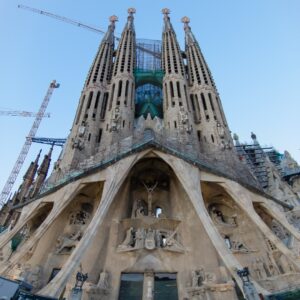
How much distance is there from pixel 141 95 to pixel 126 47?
5904 millimetres

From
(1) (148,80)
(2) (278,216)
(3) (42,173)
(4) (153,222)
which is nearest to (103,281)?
(4) (153,222)

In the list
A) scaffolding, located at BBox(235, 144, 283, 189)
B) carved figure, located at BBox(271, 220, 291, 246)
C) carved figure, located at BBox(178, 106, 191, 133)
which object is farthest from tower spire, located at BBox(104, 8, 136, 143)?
carved figure, located at BBox(271, 220, 291, 246)

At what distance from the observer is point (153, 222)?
15188mm

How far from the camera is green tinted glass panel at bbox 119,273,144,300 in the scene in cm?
1296

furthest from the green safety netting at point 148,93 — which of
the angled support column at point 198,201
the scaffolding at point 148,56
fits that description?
the angled support column at point 198,201

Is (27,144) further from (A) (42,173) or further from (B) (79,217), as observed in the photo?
(B) (79,217)

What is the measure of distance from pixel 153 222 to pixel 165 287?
351 cm

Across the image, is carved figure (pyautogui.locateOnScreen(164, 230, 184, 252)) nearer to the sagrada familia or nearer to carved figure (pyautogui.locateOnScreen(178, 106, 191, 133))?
the sagrada familia

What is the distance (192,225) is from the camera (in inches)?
591

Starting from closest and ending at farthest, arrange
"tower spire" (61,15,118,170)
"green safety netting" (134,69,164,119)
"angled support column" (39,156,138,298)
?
"angled support column" (39,156,138,298) → "tower spire" (61,15,118,170) → "green safety netting" (134,69,164,119)

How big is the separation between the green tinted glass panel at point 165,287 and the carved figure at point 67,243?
16.1 ft

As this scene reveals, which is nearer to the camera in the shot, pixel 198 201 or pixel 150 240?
pixel 198 201

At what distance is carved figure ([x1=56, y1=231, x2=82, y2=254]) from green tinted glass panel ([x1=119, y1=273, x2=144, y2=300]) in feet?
10.6

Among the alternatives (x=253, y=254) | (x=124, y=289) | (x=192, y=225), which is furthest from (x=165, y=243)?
(x=253, y=254)
